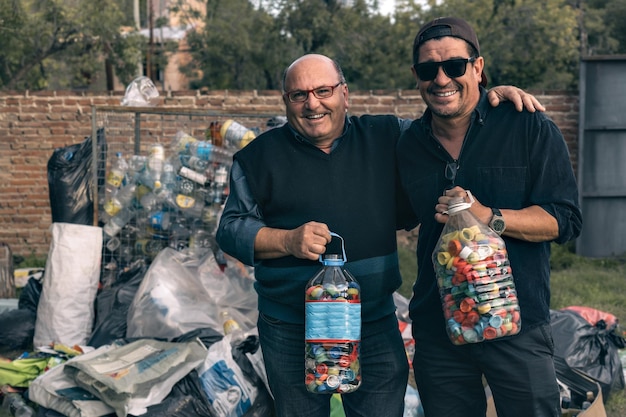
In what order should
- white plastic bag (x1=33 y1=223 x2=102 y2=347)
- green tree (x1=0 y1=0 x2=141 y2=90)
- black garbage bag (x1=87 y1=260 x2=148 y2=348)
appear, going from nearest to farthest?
black garbage bag (x1=87 y1=260 x2=148 y2=348) < white plastic bag (x1=33 y1=223 x2=102 y2=347) < green tree (x1=0 y1=0 x2=141 y2=90)

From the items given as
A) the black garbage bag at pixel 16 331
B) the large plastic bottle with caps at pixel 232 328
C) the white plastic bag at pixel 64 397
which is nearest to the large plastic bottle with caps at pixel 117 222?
the black garbage bag at pixel 16 331

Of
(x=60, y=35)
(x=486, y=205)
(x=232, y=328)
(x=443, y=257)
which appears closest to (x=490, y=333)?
(x=443, y=257)

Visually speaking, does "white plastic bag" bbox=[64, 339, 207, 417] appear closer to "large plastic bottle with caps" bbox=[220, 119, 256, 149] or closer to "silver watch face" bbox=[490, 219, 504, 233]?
"large plastic bottle with caps" bbox=[220, 119, 256, 149]

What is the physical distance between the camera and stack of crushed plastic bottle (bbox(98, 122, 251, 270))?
216 inches

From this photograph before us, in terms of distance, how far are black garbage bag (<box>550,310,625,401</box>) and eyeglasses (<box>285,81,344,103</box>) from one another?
103 inches

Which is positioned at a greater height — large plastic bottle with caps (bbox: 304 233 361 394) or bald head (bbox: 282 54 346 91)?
bald head (bbox: 282 54 346 91)

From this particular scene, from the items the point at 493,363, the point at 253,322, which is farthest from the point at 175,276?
the point at 493,363

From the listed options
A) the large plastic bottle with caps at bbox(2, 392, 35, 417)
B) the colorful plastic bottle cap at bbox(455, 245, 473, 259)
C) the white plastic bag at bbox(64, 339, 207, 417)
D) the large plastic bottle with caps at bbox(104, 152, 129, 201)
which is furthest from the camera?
the large plastic bottle with caps at bbox(104, 152, 129, 201)

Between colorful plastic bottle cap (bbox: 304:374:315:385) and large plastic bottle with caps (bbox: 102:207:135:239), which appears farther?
large plastic bottle with caps (bbox: 102:207:135:239)

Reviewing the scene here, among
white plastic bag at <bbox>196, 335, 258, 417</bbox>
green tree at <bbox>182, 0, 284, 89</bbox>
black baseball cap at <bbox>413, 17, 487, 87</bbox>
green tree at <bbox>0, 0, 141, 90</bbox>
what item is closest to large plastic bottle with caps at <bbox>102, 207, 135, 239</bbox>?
white plastic bag at <bbox>196, 335, 258, 417</bbox>

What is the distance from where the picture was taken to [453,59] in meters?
2.34

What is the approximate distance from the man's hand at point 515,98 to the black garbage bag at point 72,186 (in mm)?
3912

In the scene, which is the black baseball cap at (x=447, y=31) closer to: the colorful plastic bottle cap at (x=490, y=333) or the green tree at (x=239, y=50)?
the colorful plastic bottle cap at (x=490, y=333)

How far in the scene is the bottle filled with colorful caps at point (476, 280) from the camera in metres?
2.20
